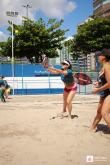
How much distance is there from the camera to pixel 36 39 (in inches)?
1646

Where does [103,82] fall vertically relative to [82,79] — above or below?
above

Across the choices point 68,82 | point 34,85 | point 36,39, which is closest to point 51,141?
point 68,82

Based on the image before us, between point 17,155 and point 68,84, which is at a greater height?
point 68,84

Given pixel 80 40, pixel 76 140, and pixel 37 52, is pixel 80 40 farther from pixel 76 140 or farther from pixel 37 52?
pixel 76 140

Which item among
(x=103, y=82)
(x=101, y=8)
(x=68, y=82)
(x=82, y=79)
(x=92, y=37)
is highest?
(x=101, y=8)

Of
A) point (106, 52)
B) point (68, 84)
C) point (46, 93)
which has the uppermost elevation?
point (106, 52)

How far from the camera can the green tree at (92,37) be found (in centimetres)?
5128

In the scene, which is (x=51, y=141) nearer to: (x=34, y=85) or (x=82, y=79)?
(x=82, y=79)

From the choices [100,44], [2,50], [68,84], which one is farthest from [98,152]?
[100,44]

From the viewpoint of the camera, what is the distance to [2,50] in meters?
45.3

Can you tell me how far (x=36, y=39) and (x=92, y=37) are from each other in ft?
40.6

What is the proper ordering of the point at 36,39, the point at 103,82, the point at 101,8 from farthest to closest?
the point at 101,8 → the point at 36,39 → the point at 103,82

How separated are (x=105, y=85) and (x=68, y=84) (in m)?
3.07

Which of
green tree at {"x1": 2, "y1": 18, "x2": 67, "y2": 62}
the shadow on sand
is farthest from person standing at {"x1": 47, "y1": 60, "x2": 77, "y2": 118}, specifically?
green tree at {"x1": 2, "y1": 18, "x2": 67, "y2": 62}
